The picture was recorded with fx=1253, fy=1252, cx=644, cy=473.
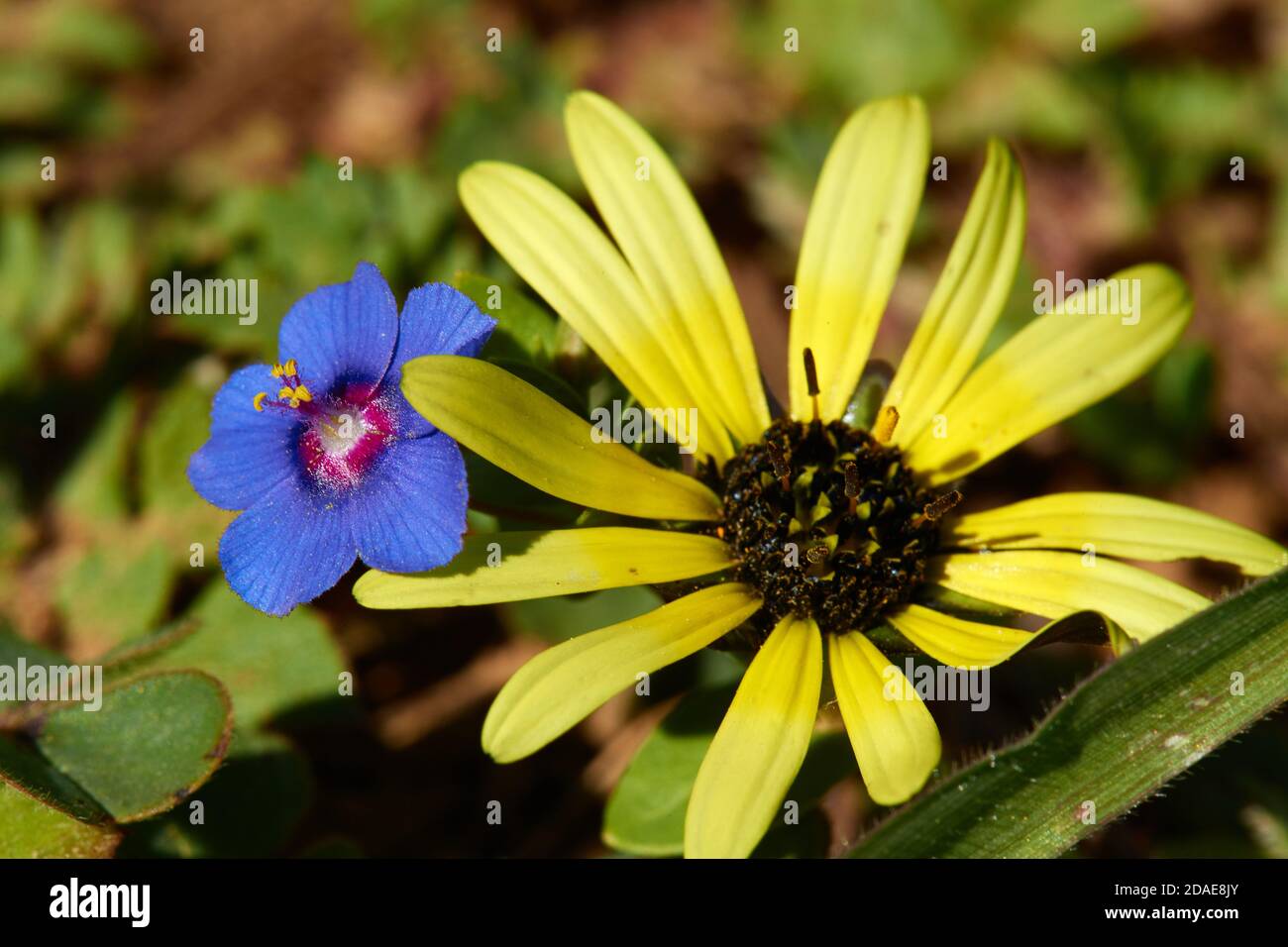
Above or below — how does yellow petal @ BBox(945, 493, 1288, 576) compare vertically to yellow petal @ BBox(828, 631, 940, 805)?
above

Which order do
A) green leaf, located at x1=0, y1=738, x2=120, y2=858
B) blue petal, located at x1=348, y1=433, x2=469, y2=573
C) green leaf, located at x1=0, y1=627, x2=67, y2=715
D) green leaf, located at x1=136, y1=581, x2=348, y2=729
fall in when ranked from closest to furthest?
blue petal, located at x1=348, y1=433, x2=469, y2=573 < green leaf, located at x1=0, y1=738, x2=120, y2=858 < green leaf, located at x1=0, y1=627, x2=67, y2=715 < green leaf, located at x1=136, y1=581, x2=348, y2=729

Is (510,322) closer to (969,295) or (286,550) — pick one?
(286,550)

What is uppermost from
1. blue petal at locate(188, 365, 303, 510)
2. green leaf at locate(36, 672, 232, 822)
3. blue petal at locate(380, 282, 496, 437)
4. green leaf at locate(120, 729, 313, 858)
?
blue petal at locate(380, 282, 496, 437)

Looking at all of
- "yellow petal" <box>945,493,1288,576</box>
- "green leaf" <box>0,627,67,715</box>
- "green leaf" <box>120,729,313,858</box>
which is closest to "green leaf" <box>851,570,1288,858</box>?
"yellow petal" <box>945,493,1288,576</box>

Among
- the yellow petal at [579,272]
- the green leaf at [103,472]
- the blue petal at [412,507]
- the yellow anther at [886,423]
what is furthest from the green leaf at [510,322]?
the green leaf at [103,472]

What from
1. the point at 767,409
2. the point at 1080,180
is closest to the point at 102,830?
the point at 767,409

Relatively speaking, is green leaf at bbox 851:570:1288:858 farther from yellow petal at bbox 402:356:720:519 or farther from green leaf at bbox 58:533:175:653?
green leaf at bbox 58:533:175:653

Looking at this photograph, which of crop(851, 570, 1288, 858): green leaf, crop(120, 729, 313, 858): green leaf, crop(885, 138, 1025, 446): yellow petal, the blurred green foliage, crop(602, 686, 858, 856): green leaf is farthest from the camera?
the blurred green foliage

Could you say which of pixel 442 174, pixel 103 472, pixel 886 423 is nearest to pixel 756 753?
pixel 886 423

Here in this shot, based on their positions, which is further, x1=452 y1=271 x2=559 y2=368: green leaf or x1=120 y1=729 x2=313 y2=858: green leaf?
x1=120 y1=729 x2=313 y2=858: green leaf
